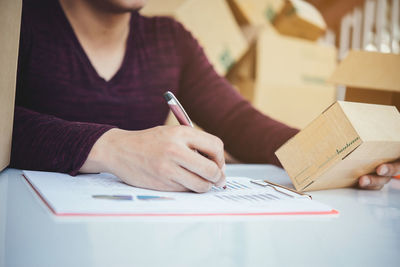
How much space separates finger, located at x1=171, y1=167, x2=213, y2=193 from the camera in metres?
0.44

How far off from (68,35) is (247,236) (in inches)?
28.0

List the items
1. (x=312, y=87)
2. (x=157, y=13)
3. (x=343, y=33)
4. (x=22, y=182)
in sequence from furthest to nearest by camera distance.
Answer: (x=343, y=33)
(x=312, y=87)
(x=157, y=13)
(x=22, y=182)

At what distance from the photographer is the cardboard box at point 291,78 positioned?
158cm

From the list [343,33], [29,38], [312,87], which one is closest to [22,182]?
[29,38]

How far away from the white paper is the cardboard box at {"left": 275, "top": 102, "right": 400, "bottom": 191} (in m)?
0.07

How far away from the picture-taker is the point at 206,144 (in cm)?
46

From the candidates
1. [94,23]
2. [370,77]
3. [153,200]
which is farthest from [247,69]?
[153,200]

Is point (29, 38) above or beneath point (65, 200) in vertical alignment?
above

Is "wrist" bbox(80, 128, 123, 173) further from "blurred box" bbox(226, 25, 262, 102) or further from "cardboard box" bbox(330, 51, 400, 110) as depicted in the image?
"blurred box" bbox(226, 25, 262, 102)

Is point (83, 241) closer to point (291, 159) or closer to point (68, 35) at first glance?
point (291, 159)

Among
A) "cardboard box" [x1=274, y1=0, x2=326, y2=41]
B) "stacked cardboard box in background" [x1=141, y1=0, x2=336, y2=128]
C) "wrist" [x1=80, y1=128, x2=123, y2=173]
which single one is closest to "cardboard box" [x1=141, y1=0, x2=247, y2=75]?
"stacked cardboard box in background" [x1=141, y1=0, x2=336, y2=128]

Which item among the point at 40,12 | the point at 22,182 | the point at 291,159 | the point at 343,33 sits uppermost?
the point at 343,33

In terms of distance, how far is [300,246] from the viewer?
1.04 ft

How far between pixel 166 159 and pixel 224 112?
0.60 metres
